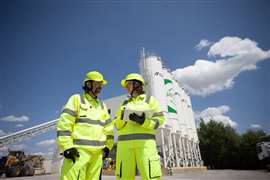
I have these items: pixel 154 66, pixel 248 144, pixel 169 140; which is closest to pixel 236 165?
pixel 248 144

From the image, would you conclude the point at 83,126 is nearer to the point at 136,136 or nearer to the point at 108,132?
the point at 108,132

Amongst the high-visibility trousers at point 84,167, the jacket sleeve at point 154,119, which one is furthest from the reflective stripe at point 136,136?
the high-visibility trousers at point 84,167

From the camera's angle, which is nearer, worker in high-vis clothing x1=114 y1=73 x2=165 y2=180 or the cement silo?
worker in high-vis clothing x1=114 y1=73 x2=165 y2=180

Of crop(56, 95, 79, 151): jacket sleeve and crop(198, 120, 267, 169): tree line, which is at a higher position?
crop(198, 120, 267, 169): tree line

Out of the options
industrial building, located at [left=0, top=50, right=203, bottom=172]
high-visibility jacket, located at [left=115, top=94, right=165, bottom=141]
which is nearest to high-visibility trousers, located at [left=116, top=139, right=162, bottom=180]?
high-visibility jacket, located at [left=115, top=94, right=165, bottom=141]

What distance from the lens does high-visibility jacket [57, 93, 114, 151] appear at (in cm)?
320

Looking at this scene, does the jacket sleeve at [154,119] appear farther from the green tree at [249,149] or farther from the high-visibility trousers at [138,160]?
the green tree at [249,149]

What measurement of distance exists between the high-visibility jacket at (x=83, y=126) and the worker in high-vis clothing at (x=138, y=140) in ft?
0.82

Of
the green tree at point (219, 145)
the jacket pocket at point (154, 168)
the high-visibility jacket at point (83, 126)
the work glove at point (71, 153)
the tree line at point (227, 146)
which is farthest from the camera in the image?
the green tree at point (219, 145)

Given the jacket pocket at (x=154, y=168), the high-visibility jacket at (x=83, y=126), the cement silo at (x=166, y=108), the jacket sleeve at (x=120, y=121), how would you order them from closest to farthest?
the high-visibility jacket at (x=83, y=126) → the jacket pocket at (x=154, y=168) → the jacket sleeve at (x=120, y=121) → the cement silo at (x=166, y=108)

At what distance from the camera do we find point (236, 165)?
3475 cm

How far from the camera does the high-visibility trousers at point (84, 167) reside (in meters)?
3.04

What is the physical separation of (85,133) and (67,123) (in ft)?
0.95

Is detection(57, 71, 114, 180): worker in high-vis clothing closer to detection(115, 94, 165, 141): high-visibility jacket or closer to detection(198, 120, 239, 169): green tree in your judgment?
detection(115, 94, 165, 141): high-visibility jacket
